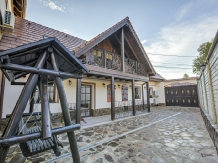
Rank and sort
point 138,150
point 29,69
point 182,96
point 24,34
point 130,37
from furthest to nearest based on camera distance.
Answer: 1. point 182,96
2. point 130,37
3. point 24,34
4. point 138,150
5. point 29,69

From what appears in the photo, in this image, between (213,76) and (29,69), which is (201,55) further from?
(29,69)

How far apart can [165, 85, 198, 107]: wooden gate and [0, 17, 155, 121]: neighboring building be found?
473cm

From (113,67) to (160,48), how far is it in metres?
11.5

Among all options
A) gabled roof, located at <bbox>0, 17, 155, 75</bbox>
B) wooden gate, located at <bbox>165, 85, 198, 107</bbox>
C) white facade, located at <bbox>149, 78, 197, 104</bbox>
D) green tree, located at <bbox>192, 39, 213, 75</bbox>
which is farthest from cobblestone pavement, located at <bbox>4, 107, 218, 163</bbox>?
green tree, located at <bbox>192, 39, 213, 75</bbox>

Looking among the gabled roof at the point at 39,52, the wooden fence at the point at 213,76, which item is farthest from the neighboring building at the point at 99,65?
the wooden fence at the point at 213,76

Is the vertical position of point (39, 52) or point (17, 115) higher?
point (39, 52)

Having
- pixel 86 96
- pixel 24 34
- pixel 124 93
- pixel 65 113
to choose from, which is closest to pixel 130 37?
pixel 124 93

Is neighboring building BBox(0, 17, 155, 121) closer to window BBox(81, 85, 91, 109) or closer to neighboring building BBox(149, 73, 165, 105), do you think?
window BBox(81, 85, 91, 109)

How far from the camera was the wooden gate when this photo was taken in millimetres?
11461

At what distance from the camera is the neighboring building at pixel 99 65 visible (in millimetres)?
4873

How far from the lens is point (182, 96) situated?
1205 centimetres

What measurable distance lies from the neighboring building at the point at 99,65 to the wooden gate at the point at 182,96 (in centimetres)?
473

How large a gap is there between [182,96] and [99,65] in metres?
10.8

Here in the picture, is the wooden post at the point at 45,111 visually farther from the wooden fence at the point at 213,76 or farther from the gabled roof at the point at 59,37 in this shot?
the wooden fence at the point at 213,76
